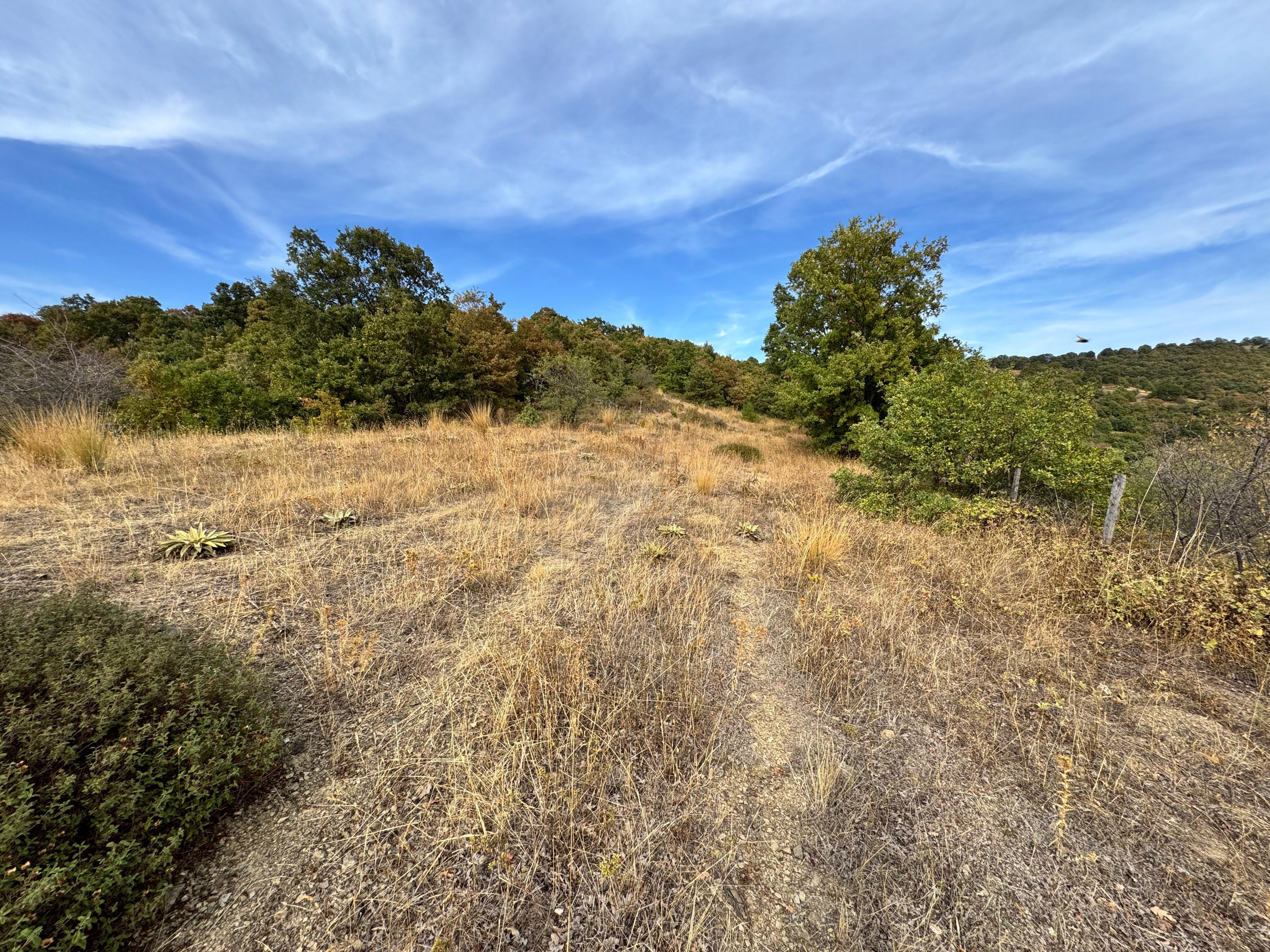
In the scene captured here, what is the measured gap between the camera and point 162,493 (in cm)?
466

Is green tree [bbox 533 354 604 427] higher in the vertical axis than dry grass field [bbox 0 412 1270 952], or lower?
higher

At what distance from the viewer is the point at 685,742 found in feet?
7.04

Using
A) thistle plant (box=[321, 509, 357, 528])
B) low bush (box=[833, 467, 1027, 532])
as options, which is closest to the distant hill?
low bush (box=[833, 467, 1027, 532])

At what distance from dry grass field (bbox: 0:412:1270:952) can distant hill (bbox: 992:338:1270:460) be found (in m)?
3.18

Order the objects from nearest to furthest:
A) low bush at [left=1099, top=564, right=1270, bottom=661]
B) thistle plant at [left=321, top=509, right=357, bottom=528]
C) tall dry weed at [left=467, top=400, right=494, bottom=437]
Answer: low bush at [left=1099, top=564, right=1270, bottom=661]
thistle plant at [left=321, top=509, right=357, bottom=528]
tall dry weed at [left=467, top=400, right=494, bottom=437]

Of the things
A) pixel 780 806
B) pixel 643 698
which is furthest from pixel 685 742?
pixel 780 806

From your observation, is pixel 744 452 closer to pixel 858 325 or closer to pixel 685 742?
pixel 858 325

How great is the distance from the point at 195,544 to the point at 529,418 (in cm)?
899

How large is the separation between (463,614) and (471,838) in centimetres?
163

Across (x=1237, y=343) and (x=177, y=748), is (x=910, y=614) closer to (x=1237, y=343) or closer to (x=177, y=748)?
(x=177, y=748)

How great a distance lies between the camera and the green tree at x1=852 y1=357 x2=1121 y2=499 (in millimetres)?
5484

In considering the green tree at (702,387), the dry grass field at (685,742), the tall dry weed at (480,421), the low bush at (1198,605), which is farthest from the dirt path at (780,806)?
the green tree at (702,387)

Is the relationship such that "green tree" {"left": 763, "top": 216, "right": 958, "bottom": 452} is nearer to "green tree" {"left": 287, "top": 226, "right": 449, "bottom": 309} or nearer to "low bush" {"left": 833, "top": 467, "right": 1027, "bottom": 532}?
"low bush" {"left": 833, "top": 467, "right": 1027, "bottom": 532}

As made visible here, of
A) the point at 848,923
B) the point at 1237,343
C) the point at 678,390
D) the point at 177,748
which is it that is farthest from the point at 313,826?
the point at 1237,343
